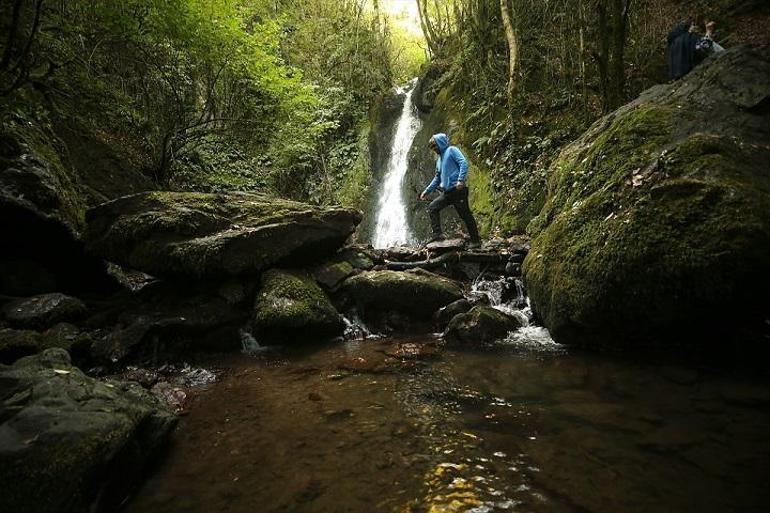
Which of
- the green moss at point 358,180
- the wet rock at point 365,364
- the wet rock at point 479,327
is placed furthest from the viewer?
the green moss at point 358,180

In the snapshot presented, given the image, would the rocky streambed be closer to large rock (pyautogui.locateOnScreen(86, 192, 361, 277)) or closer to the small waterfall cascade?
large rock (pyautogui.locateOnScreen(86, 192, 361, 277))

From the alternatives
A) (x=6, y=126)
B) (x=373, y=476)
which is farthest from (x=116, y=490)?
(x=6, y=126)

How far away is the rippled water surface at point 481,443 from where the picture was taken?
250 centimetres

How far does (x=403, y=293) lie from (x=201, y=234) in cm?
360

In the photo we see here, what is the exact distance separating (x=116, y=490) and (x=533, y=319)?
5.57 metres

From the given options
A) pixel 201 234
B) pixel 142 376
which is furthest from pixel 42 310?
pixel 201 234

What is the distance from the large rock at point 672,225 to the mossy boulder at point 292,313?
Answer: 3.25m

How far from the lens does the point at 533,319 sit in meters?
6.46

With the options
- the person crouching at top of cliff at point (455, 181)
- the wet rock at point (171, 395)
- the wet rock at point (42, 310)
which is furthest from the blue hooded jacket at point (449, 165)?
the wet rock at point (42, 310)

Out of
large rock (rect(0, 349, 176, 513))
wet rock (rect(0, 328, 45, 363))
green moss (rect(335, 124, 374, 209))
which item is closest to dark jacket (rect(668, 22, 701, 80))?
large rock (rect(0, 349, 176, 513))

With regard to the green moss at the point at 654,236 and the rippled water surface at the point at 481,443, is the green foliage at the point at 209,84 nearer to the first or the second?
the rippled water surface at the point at 481,443

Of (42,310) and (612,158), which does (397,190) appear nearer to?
(612,158)

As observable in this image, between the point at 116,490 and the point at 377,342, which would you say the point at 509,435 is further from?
the point at 377,342

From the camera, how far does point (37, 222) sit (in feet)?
20.6
